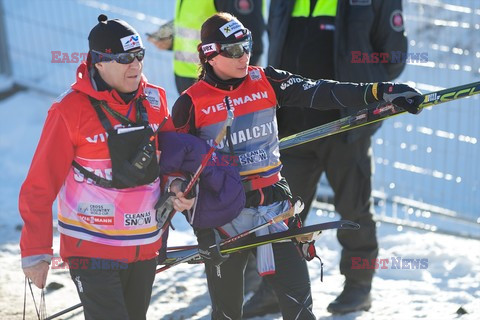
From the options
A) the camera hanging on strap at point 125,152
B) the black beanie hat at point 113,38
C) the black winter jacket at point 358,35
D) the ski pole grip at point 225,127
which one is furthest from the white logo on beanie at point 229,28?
the black winter jacket at point 358,35

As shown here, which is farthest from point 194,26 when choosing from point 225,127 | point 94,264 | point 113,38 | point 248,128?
point 94,264

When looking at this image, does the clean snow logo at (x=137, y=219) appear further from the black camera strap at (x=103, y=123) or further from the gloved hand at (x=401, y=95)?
the gloved hand at (x=401, y=95)

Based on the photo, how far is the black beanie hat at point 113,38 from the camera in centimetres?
370

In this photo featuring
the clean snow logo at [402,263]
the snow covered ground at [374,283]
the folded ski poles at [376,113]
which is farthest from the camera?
the clean snow logo at [402,263]

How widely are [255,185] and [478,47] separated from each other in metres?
3.60

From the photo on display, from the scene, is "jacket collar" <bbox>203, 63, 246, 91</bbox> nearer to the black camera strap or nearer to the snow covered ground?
the black camera strap

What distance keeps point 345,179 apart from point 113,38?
2124 millimetres

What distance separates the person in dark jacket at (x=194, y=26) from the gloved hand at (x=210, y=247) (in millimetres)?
1638

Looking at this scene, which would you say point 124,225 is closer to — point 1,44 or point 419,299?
point 419,299

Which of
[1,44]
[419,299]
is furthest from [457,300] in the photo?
[1,44]

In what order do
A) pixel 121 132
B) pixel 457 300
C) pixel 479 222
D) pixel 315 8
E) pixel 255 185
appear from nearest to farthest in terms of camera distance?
pixel 121 132
pixel 255 185
pixel 315 8
pixel 457 300
pixel 479 222

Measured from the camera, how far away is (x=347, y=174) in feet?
17.4

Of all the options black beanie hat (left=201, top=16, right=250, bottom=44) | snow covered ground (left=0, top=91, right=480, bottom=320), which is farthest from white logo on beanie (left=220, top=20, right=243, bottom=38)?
snow covered ground (left=0, top=91, right=480, bottom=320)

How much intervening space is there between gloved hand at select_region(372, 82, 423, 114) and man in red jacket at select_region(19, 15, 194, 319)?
109 centimetres
